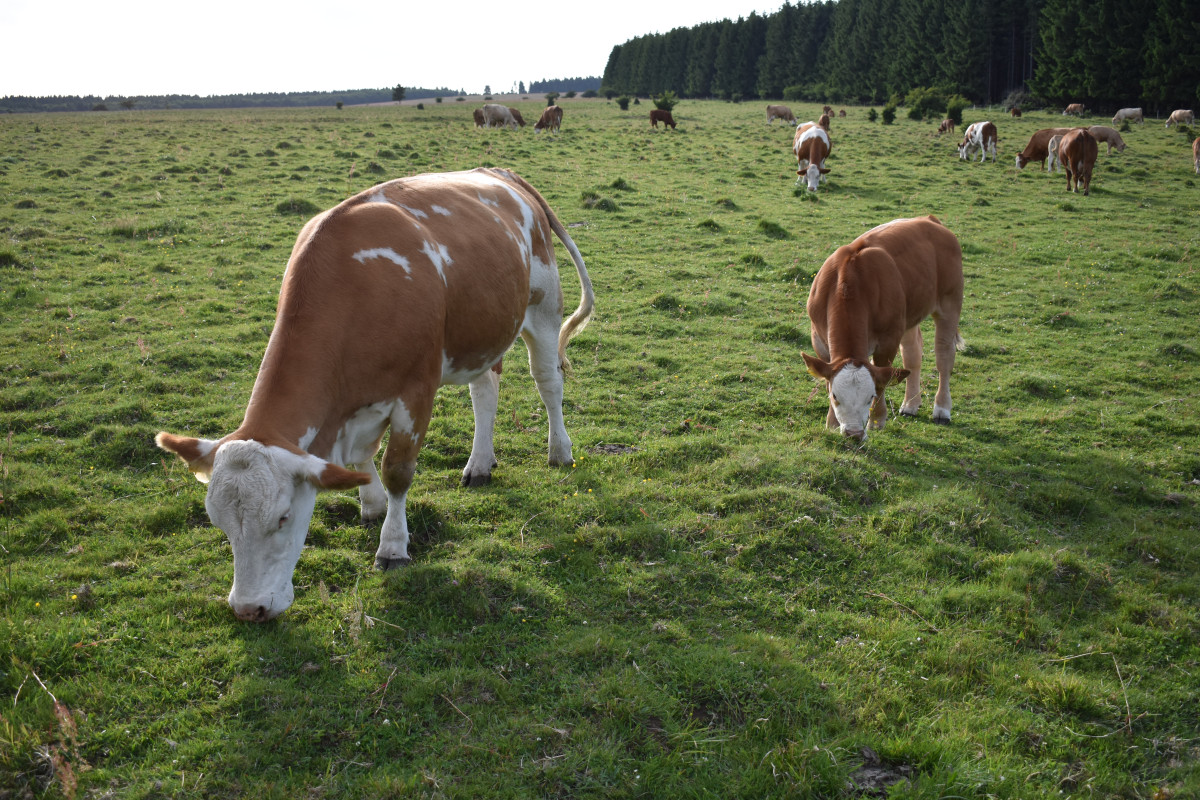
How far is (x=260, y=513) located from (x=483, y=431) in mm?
2708

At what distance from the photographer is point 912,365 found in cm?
773

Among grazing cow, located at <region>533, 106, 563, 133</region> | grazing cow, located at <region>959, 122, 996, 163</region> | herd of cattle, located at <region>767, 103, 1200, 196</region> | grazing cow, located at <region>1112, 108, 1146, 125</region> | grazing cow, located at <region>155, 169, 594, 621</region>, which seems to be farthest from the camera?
grazing cow, located at <region>1112, 108, 1146, 125</region>

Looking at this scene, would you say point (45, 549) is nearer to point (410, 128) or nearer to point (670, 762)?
point (670, 762)

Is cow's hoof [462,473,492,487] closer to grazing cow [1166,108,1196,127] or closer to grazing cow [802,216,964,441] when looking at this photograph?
grazing cow [802,216,964,441]

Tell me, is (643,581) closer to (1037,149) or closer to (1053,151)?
(1053,151)

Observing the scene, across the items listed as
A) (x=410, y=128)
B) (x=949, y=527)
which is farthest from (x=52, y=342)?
(x=410, y=128)

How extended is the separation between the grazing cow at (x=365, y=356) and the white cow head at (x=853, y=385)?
2.67 m

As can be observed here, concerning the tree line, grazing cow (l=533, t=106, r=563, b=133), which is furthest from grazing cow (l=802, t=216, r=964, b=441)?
the tree line

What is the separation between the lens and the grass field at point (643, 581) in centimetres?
319

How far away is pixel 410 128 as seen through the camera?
38.7 m

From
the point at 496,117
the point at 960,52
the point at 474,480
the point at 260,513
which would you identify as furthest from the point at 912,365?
the point at 960,52

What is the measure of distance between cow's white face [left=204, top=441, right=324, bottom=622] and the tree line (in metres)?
50.9

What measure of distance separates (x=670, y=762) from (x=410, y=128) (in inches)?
1593

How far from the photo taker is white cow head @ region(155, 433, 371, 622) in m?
3.23
